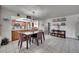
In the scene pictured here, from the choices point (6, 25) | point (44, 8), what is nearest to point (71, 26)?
point (44, 8)

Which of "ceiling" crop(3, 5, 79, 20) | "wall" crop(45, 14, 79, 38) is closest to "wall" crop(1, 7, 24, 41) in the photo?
"ceiling" crop(3, 5, 79, 20)

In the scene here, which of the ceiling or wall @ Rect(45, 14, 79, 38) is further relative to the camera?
wall @ Rect(45, 14, 79, 38)

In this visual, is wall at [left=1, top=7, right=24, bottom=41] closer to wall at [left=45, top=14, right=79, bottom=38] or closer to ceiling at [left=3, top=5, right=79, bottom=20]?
ceiling at [left=3, top=5, right=79, bottom=20]

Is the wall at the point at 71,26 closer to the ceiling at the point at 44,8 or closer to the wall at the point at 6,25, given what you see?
the ceiling at the point at 44,8

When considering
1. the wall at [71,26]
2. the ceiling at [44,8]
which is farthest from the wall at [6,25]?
the wall at [71,26]

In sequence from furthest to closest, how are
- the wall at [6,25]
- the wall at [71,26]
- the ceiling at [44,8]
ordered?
1. the wall at [71,26]
2. the wall at [6,25]
3. the ceiling at [44,8]

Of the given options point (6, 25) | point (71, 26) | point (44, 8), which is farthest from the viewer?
point (71, 26)

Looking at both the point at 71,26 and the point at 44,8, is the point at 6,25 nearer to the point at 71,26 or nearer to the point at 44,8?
the point at 44,8

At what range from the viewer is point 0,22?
3.75 m

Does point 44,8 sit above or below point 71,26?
above

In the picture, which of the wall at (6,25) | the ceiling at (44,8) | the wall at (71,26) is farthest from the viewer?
the wall at (71,26)

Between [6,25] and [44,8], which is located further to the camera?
[6,25]

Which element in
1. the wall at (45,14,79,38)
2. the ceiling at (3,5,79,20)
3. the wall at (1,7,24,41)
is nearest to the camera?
the ceiling at (3,5,79,20)
